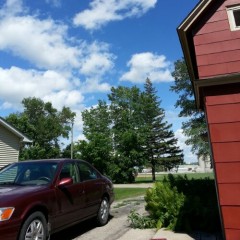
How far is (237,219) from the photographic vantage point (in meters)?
5.71

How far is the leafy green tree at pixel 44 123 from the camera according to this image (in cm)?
5828

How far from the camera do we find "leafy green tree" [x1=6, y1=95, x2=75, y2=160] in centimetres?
5828

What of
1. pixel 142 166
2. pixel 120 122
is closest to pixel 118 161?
pixel 142 166

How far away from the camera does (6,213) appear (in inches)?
193

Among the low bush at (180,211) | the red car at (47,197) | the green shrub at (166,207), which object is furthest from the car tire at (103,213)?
the green shrub at (166,207)

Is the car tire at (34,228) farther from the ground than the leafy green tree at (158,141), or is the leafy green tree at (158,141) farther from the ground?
the leafy green tree at (158,141)

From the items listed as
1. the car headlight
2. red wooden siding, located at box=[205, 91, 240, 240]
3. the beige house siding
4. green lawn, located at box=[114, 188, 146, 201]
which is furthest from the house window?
the beige house siding

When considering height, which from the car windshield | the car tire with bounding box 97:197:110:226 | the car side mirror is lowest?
the car tire with bounding box 97:197:110:226

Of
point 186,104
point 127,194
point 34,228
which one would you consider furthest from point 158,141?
point 34,228

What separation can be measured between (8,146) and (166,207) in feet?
45.9

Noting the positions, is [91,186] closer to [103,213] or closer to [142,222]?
[103,213]

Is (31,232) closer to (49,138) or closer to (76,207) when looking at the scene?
(76,207)

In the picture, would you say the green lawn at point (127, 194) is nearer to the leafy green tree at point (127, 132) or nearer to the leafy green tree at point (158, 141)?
the leafy green tree at point (127, 132)

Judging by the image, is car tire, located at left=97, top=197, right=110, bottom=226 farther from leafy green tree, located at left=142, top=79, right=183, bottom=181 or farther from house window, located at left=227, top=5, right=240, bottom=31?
leafy green tree, located at left=142, top=79, right=183, bottom=181
